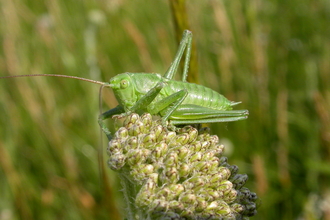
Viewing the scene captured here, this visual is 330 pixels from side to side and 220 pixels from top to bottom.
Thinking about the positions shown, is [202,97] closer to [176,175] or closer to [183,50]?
[183,50]

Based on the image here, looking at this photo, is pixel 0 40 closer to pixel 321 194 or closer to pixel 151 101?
pixel 151 101

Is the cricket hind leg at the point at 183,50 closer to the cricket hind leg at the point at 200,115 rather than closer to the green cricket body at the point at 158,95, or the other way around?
the green cricket body at the point at 158,95

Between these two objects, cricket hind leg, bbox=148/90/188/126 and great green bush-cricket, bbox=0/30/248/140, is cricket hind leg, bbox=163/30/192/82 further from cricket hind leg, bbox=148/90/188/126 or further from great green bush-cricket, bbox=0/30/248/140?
cricket hind leg, bbox=148/90/188/126

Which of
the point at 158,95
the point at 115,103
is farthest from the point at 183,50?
Answer: the point at 115,103

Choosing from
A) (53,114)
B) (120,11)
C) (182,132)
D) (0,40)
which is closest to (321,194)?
(182,132)

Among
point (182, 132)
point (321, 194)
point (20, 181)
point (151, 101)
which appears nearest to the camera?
point (182, 132)

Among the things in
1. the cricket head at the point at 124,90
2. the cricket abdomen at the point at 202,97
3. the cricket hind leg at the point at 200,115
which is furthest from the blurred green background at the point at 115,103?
the cricket abdomen at the point at 202,97
